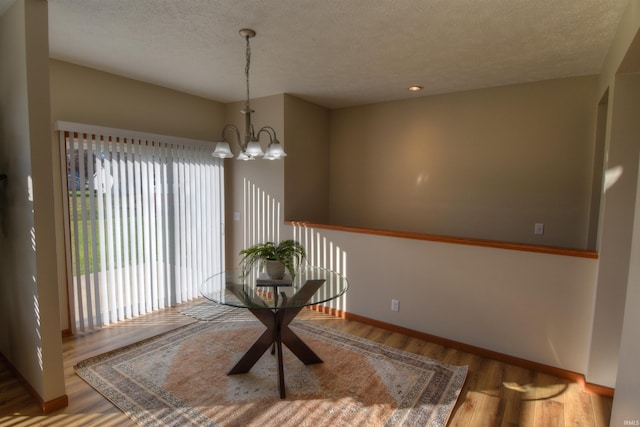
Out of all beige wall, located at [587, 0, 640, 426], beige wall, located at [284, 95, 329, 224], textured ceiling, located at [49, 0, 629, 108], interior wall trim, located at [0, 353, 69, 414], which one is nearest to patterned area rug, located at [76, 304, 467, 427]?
interior wall trim, located at [0, 353, 69, 414]

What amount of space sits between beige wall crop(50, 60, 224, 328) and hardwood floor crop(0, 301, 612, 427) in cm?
75

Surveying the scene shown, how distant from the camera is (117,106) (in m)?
3.39

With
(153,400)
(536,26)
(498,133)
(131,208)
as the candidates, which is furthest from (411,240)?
(131,208)

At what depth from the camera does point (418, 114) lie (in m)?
4.12

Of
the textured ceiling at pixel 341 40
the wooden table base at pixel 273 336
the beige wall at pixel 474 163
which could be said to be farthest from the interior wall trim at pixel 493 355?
the textured ceiling at pixel 341 40

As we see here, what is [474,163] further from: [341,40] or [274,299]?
[274,299]

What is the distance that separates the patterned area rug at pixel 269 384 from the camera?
2158 millimetres

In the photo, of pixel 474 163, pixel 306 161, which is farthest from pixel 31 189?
pixel 474 163

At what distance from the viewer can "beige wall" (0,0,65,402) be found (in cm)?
199

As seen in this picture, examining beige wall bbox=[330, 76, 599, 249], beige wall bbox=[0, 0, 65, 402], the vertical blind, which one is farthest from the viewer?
beige wall bbox=[330, 76, 599, 249]

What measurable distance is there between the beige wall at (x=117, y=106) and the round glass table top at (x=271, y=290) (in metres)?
1.67

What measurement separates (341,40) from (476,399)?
273cm

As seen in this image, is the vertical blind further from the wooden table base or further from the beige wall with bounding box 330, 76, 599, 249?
the beige wall with bounding box 330, 76, 599, 249

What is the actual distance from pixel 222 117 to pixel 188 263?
6.46 ft
